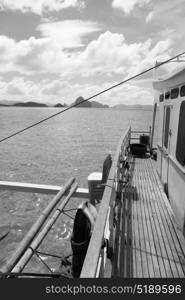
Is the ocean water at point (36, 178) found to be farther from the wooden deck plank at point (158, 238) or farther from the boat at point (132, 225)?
the wooden deck plank at point (158, 238)

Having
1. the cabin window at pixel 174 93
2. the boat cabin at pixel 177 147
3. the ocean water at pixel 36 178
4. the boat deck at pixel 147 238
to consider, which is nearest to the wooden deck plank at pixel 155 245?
the boat deck at pixel 147 238

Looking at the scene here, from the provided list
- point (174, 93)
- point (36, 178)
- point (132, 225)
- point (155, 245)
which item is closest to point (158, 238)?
point (155, 245)

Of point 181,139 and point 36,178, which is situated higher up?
point 181,139

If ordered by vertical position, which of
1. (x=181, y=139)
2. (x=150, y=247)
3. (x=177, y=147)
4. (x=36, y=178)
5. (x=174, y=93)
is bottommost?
(x=36, y=178)

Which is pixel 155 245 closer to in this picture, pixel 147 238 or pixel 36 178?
pixel 147 238

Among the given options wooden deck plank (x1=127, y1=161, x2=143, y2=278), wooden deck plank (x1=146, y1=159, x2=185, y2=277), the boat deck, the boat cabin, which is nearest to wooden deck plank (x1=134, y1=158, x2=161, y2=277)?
the boat deck

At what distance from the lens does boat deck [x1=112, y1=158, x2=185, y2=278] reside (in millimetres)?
4074

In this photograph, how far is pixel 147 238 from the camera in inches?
194

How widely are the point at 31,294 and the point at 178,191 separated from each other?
156 inches

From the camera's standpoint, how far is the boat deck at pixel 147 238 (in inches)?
160

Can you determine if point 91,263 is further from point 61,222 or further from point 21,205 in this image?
point 21,205

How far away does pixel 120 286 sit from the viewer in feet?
8.85

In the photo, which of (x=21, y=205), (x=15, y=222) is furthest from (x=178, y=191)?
(x=21, y=205)

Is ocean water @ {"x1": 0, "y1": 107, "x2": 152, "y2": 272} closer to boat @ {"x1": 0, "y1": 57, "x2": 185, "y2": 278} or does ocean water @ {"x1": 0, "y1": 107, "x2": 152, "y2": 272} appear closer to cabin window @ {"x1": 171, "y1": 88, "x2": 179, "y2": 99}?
boat @ {"x1": 0, "y1": 57, "x2": 185, "y2": 278}
